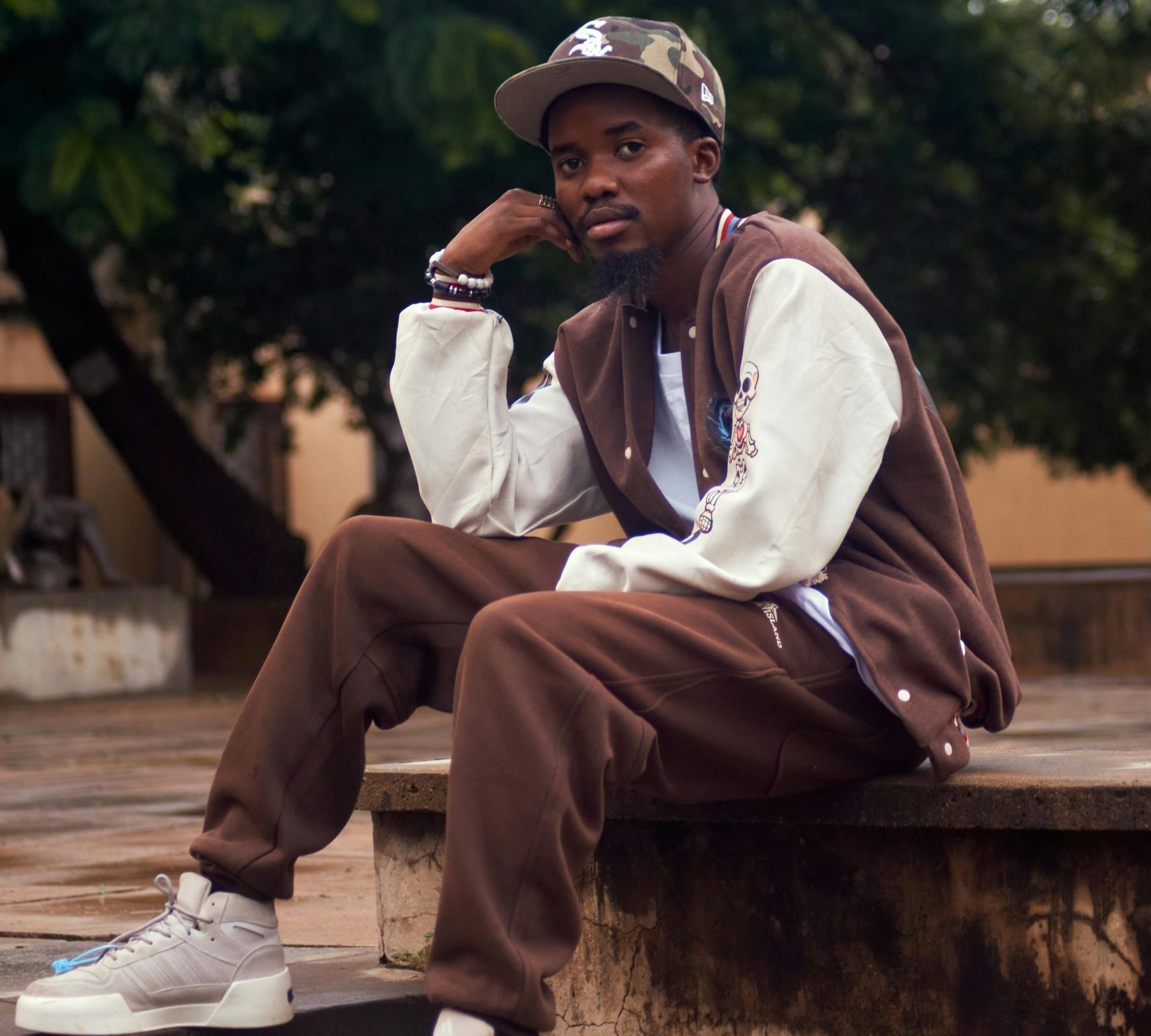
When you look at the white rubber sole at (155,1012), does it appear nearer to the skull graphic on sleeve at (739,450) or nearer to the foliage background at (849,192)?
the skull graphic on sleeve at (739,450)

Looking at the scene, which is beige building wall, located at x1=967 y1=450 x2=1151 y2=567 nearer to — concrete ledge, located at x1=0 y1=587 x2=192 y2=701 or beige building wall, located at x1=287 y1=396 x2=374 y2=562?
beige building wall, located at x1=287 y1=396 x2=374 y2=562

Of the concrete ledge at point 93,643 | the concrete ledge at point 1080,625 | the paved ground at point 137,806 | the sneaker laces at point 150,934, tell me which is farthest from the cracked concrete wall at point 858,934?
the concrete ledge at point 1080,625

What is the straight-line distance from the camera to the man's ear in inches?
118

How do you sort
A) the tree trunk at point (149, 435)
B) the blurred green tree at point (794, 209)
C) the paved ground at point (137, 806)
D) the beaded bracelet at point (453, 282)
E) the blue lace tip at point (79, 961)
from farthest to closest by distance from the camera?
1. the tree trunk at point (149, 435)
2. the blurred green tree at point (794, 209)
3. the paved ground at point (137, 806)
4. the beaded bracelet at point (453, 282)
5. the blue lace tip at point (79, 961)

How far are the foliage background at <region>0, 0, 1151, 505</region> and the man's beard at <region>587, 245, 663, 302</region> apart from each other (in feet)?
28.4

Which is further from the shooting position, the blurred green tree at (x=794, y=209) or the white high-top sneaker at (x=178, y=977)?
the blurred green tree at (x=794, y=209)

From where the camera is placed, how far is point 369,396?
15.7m

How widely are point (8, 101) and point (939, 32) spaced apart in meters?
6.83

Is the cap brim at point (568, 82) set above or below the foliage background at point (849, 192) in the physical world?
below

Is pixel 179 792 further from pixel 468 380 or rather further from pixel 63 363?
pixel 63 363

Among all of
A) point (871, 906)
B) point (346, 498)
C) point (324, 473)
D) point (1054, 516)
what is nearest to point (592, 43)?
point (871, 906)

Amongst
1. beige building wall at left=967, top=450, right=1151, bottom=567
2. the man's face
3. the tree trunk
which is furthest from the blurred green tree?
beige building wall at left=967, top=450, right=1151, bottom=567

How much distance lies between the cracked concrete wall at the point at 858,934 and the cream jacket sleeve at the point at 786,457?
48 centimetres

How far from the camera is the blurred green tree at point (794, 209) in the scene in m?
12.9
